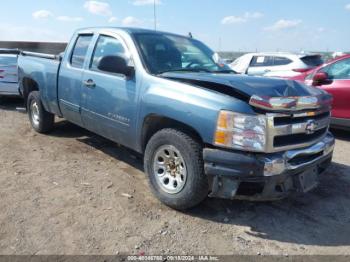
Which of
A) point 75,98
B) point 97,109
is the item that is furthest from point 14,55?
point 97,109

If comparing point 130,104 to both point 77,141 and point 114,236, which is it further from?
point 77,141

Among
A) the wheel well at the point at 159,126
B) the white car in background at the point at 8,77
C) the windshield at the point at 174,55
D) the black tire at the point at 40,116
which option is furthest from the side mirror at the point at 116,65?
the white car in background at the point at 8,77

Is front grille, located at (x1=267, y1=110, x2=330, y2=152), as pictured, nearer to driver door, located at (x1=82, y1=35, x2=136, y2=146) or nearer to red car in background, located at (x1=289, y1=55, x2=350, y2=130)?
driver door, located at (x1=82, y1=35, x2=136, y2=146)

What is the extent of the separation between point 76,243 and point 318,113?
2.67 meters

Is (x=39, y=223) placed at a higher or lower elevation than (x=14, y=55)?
lower

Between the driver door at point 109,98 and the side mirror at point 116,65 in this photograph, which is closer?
the side mirror at point 116,65

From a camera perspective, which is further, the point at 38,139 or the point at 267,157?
the point at 38,139

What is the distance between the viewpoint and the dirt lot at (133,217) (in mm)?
3285

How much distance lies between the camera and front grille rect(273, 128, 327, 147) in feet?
11.3

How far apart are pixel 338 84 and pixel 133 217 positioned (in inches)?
195

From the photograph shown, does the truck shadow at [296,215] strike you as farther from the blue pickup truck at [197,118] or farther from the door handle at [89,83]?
the door handle at [89,83]

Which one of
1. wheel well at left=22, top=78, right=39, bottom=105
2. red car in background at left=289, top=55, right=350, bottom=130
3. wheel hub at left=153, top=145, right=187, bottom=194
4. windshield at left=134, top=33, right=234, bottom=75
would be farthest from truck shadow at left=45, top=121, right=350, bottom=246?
wheel well at left=22, top=78, right=39, bottom=105

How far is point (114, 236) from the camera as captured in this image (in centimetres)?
340

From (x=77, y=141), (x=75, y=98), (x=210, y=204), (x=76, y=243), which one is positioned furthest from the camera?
(x=77, y=141)
